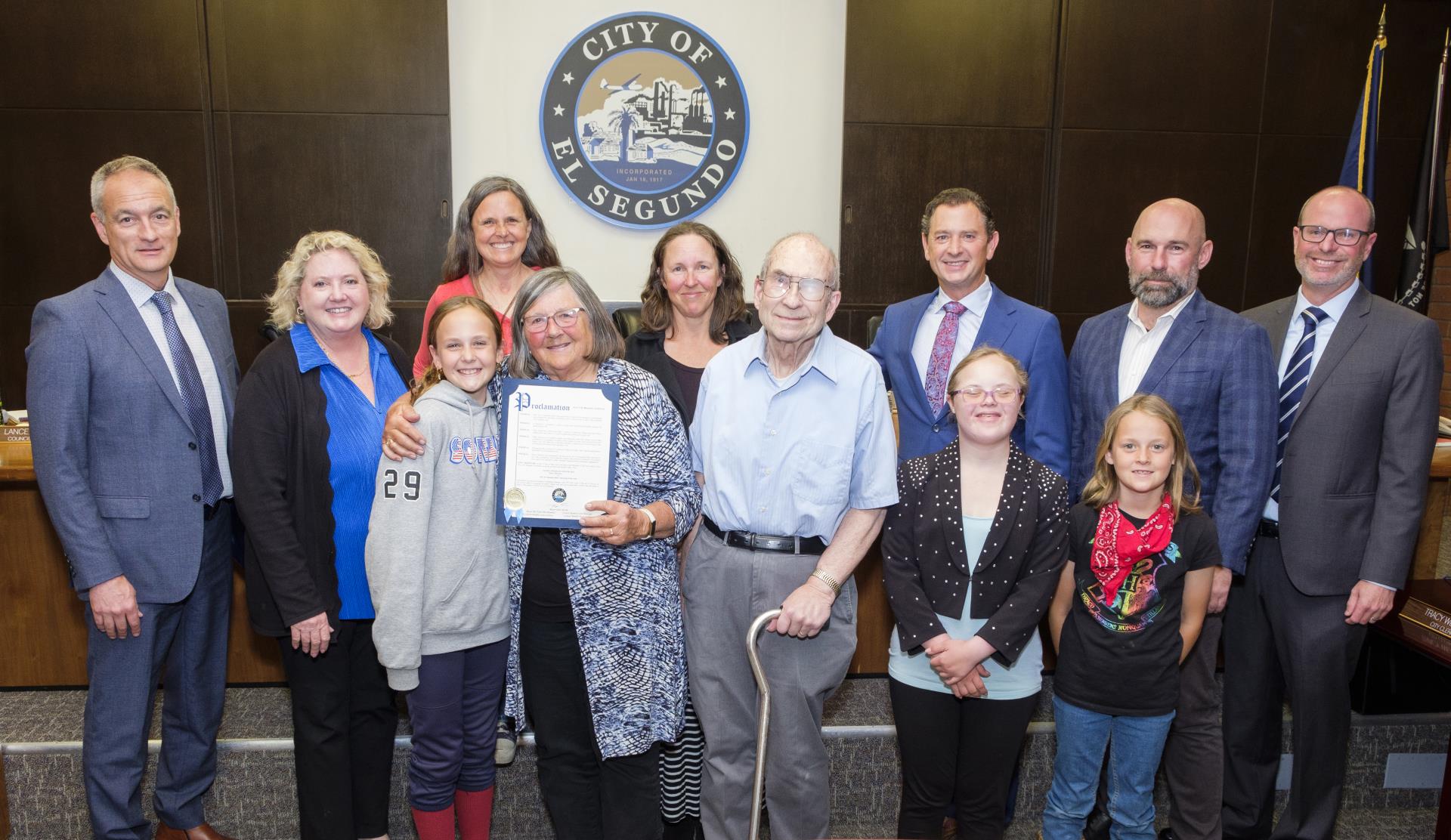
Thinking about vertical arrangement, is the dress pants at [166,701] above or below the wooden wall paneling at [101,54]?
below

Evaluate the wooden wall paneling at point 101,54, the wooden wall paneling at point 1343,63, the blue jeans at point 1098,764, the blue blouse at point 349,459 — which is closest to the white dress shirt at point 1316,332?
the blue jeans at point 1098,764

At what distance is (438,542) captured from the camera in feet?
6.68

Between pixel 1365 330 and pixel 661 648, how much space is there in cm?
187

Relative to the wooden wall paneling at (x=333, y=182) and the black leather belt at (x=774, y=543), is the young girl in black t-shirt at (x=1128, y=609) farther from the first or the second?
the wooden wall paneling at (x=333, y=182)

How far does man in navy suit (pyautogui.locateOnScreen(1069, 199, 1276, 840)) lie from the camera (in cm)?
229

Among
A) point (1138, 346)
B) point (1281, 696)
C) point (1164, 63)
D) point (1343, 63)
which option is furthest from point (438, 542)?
point (1343, 63)

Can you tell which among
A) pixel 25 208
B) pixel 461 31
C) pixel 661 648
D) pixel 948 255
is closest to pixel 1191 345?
pixel 948 255

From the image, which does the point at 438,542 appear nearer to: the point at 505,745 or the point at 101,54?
the point at 505,745

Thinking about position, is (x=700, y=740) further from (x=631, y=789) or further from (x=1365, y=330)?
(x=1365, y=330)

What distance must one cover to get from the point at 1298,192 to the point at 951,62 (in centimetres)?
203

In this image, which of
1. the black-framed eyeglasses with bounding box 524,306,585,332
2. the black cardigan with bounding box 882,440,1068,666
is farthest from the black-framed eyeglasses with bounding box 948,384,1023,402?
the black-framed eyeglasses with bounding box 524,306,585,332

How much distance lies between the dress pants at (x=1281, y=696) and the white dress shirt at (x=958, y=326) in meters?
0.91

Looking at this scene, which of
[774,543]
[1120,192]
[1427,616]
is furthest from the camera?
[1120,192]

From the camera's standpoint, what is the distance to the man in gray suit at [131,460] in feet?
7.07
